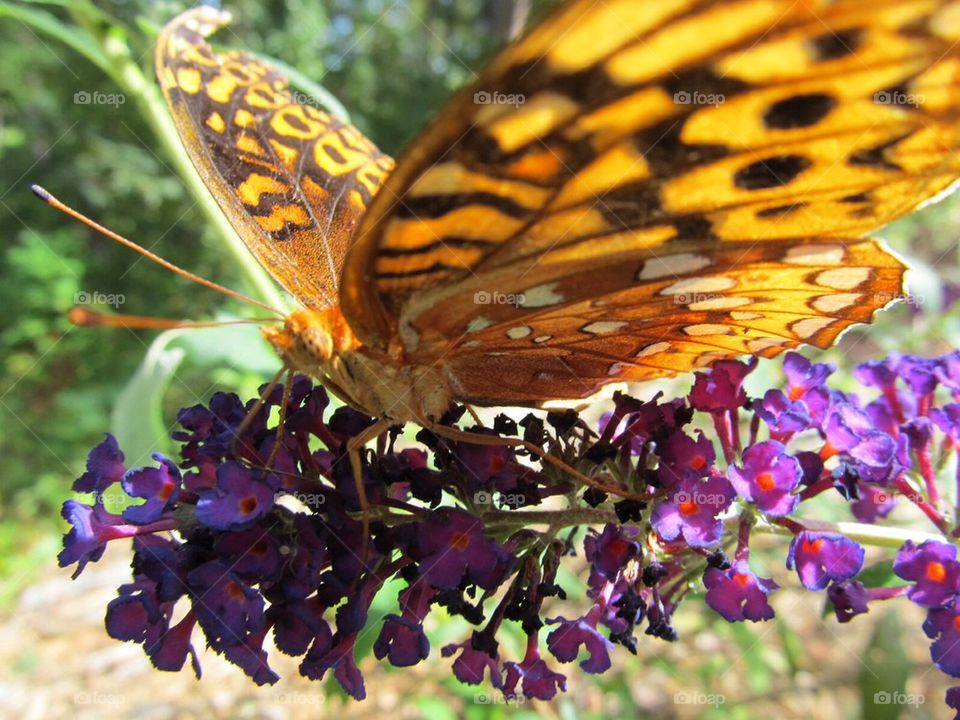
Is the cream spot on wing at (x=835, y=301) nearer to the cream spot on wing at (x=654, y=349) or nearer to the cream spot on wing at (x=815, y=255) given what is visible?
the cream spot on wing at (x=815, y=255)

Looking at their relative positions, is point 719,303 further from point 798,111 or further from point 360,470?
point 360,470

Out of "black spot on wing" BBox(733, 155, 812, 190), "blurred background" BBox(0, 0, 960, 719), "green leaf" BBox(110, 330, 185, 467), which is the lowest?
"blurred background" BBox(0, 0, 960, 719)

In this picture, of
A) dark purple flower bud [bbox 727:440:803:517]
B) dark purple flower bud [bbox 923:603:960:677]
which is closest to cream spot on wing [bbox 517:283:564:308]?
dark purple flower bud [bbox 727:440:803:517]

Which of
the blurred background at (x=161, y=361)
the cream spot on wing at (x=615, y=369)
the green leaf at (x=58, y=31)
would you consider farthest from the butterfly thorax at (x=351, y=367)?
the green leaf at (x=58, y=31)

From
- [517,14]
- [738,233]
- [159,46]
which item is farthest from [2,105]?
[738,233]

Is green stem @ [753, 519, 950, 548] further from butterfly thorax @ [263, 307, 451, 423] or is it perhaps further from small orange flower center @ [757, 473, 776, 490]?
butterfly thorax @ [263, 307, 451, 423]

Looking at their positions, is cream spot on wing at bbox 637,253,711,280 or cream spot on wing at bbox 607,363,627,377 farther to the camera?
cream spot on wing at bbox 607,363,627,377
